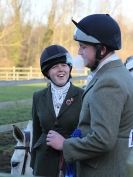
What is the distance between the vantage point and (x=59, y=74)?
3.57 metres

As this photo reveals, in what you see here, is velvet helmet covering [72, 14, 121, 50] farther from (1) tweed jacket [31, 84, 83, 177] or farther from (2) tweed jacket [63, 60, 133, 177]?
(1) tweed jacket [31, 84, 83, 177]

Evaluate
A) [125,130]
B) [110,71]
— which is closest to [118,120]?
[125,130]

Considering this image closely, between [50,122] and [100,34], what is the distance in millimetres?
1189

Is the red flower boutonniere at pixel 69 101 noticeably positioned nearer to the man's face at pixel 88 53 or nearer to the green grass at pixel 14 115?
the man's face at pixel 88 53

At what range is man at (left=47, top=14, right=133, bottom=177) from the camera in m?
2.33

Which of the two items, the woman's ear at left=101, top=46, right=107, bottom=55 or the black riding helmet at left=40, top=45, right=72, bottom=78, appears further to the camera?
the black riding helmet at left=40, top=45, right=72, bottom=78

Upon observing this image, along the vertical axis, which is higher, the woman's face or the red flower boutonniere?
the woman's face

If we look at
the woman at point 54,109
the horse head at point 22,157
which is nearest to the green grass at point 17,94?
the horse head at point 22,157

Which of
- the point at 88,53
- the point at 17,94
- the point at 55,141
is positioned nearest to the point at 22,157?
the point at 55,141

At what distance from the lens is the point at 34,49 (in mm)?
44656

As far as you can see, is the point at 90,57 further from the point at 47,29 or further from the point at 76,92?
the point at 47,29

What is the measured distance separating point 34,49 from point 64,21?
369 centimetres

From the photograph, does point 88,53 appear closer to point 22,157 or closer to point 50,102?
point 50,102

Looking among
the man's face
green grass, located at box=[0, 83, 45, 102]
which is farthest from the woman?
green grass, located at box=[0, 83, 45, 102]
